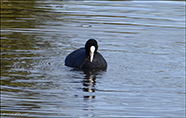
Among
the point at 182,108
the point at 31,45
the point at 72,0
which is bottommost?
the point at 182,108

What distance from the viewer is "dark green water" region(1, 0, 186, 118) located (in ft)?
28.8

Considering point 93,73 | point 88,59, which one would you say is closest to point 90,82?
point 93,73

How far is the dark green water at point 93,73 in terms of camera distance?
8.77 m

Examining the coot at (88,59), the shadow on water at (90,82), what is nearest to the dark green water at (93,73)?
the shadow on water at (90,82)

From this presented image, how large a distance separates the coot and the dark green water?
0.87 feet

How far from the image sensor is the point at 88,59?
11.8 metres

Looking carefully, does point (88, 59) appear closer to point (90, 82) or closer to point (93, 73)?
point (93, 73)

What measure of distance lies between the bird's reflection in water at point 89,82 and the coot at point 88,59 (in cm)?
18

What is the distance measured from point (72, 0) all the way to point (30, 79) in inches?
571

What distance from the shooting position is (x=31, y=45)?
547 inches

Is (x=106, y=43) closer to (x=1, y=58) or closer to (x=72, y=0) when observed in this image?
(x=1, y=58)

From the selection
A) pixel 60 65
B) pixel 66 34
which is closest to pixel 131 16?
pixel 66 34

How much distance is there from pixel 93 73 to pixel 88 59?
51cm

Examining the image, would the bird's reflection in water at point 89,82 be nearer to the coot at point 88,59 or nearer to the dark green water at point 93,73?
the dark green water at point 93,73
